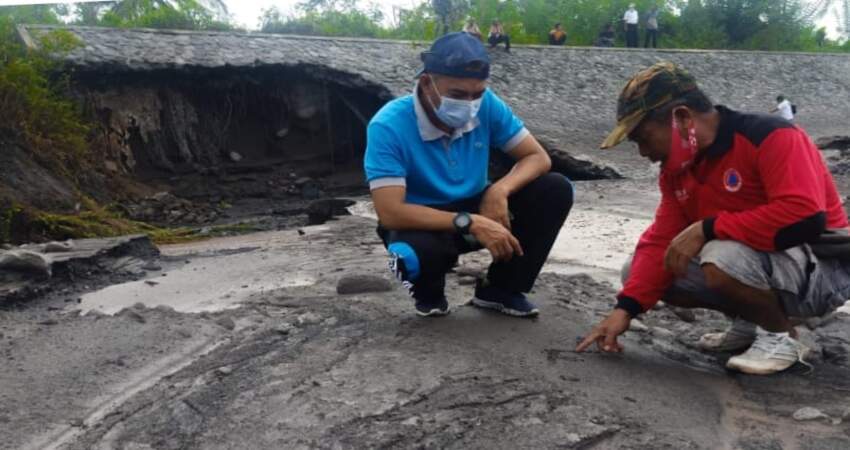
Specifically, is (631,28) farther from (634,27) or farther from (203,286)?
(203,286)

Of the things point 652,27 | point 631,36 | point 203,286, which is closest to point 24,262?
point 203,286

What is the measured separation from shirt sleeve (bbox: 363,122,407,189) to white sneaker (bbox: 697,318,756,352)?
4.27 feet

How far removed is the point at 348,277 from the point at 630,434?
6.36 ft

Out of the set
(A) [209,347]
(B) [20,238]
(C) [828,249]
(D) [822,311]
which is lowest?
(B) [20,238]

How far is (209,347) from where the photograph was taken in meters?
3.47

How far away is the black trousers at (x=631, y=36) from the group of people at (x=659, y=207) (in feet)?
70.2

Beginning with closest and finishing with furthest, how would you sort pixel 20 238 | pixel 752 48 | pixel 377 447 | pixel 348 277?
1. pixel 377 447
2. pixel 348 277
3. pixel 20 238
4. pixel 752 48

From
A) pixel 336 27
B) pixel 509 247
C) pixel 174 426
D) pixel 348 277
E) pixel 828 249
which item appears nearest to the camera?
pixel 174 426

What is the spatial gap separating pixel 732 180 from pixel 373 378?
4.28ft

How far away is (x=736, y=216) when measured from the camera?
2.85 meters

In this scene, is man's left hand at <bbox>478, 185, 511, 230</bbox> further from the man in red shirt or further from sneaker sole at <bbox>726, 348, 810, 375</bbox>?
sneaker sole at <bbox>726, 348, 810, 375</bbox>

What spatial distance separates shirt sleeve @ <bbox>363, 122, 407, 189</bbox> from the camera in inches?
130

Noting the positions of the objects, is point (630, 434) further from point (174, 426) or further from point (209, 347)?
point (209, 347)

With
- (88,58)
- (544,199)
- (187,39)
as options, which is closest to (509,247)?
(544,199)
